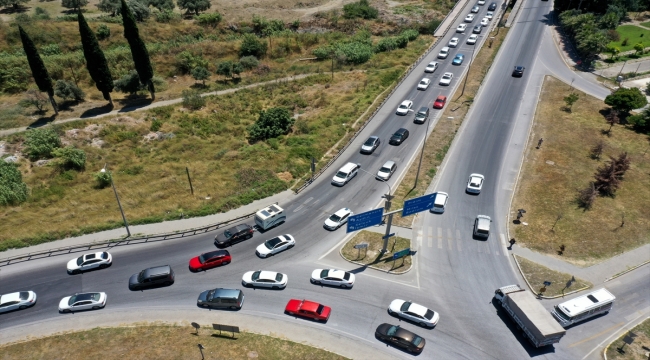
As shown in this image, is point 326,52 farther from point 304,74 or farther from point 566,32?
point 566,32

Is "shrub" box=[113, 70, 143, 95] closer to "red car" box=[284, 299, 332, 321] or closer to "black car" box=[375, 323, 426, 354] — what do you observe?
"red car" box=[284, 299, 332, 321]

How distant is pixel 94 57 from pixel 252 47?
40.4 metres

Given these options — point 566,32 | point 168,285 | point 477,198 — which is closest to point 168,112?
point 168,285

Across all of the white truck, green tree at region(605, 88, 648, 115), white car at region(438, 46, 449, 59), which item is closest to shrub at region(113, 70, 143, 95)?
white car at region(438, 46, 449, 59)

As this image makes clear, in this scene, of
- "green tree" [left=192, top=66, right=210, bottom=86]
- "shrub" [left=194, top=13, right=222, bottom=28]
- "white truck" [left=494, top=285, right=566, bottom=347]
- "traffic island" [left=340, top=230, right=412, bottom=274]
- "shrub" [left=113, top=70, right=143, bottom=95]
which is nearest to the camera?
"white truck" [left=494, top=285, right=566, bottom=347]

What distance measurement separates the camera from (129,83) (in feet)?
250

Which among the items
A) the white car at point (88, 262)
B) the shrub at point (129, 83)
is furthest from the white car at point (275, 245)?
the shrub at point (129, 83)

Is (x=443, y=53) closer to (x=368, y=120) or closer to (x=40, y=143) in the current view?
(x=368, y=120)

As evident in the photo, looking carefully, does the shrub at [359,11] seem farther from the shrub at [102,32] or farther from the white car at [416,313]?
the white car at [416,313]

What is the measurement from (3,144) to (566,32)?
130241mm

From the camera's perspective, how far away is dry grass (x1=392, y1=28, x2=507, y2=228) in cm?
5203

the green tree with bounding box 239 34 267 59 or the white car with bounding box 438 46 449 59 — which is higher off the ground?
the green tree with bounding box 239 34 267 59

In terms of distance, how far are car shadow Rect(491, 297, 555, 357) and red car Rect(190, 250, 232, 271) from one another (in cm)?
2907

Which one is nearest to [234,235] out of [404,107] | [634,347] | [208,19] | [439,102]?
[634,347]
